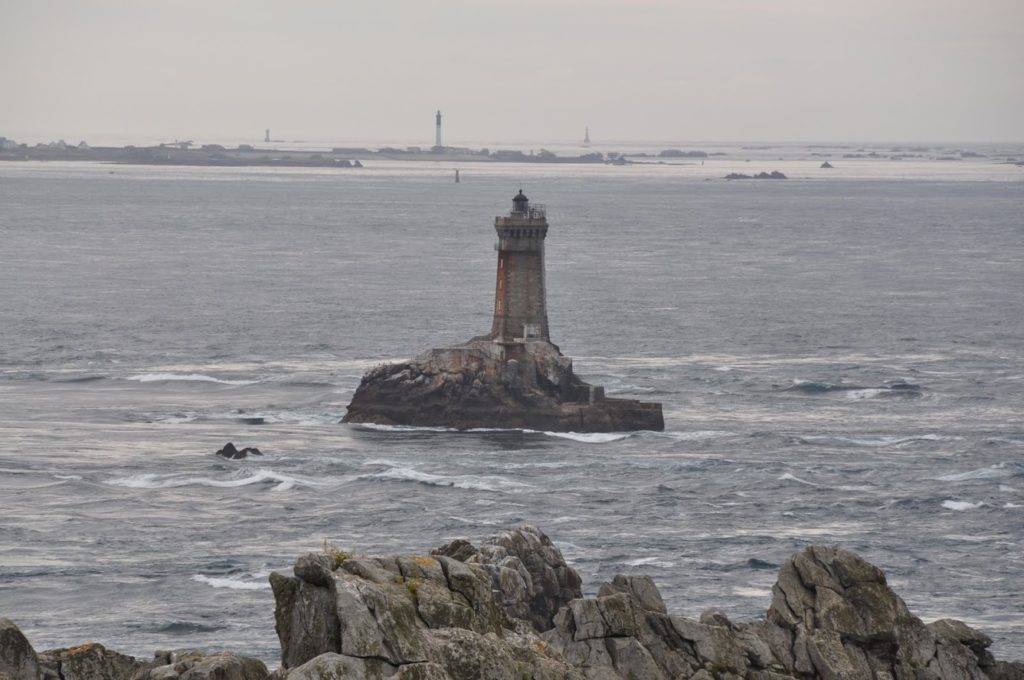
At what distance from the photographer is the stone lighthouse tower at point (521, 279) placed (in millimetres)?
97875

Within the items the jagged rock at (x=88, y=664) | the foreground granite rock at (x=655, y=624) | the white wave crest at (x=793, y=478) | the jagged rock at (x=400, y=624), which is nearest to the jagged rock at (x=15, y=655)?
the jagged rock at (x=88, y=664)

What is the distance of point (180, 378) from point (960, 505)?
170ft

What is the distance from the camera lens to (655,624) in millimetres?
36125

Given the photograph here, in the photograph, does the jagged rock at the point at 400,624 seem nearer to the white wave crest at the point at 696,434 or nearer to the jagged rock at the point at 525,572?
the jagged rock at the point at 525,572

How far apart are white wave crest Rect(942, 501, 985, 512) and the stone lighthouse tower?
95.3ft

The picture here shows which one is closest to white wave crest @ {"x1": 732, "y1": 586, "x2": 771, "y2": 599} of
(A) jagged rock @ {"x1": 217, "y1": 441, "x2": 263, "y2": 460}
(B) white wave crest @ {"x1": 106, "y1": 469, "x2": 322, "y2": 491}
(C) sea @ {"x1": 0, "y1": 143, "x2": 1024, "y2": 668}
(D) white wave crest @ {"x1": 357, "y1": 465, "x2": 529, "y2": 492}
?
(C) sea @ {"x1": 0, "y1": 143, "x2": 1024, "y2": 668}

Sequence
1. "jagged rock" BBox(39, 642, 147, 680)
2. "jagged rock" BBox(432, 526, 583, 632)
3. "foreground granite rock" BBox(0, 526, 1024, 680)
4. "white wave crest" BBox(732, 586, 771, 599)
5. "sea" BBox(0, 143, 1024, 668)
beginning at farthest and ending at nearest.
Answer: "sea" BBox(0, 143, 1024, 668)
"white wave crest" BBox(732, 586, 771, 599)
"jagged rock" BBox(432, 526, 583, 632)
"jagged rock" BBox(39, 642, 147, 680)
"foreground granite rock" BBox(0, 526, 1024, 680)

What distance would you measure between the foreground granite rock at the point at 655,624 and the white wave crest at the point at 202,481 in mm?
37672

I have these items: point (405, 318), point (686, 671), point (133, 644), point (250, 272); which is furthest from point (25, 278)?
point (686, 671)

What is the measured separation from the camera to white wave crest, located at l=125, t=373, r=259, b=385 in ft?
356

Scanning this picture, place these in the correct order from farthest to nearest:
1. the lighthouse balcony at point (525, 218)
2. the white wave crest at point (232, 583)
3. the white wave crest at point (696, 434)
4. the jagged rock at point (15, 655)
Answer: the lighthouse balcony at point (525, 218)
the white wave crest at point (696, 434)
the white wave crest at point (232, 583)
the jagged rock at point (15, 655)

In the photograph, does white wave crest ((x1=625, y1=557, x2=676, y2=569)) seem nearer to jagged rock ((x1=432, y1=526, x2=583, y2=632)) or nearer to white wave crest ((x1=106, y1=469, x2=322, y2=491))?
white wave crest ((x1=106, y1=469, x2=322, y2=491))

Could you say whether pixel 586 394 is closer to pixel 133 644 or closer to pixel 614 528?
pixel 614 528

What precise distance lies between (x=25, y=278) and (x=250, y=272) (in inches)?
890
